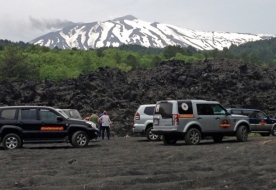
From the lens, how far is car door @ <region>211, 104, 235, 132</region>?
2080cm

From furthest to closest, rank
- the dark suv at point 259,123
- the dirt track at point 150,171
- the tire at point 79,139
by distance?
the dark suv at point 259,123, the tire at point 79,139, the dirt track at point 150,171

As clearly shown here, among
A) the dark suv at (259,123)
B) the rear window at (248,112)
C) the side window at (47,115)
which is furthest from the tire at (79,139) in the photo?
the rear window at (248,112)

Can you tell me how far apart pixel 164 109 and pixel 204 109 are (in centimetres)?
162

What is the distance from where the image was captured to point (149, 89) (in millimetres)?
62000

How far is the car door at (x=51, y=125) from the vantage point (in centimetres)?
1989

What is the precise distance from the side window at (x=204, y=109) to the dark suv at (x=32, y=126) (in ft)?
16.1

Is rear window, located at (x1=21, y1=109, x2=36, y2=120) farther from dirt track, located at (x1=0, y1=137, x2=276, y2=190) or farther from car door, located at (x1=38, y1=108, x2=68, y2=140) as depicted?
dirt track, located at (x1=0, y1=137, x2=276, y2=190)

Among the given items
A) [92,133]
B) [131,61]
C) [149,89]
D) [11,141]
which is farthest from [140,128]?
[131,61]

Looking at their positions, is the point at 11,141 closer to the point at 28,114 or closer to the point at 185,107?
the point at 28,114

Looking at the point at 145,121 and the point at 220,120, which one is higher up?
the point at 145,121

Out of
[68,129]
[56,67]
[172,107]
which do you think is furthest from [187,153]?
[56,67]

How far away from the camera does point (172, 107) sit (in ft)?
66.1

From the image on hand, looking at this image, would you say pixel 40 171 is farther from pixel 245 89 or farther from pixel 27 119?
pixel 245 89

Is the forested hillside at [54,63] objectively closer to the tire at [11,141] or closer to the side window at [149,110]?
the side window at [149,110]
